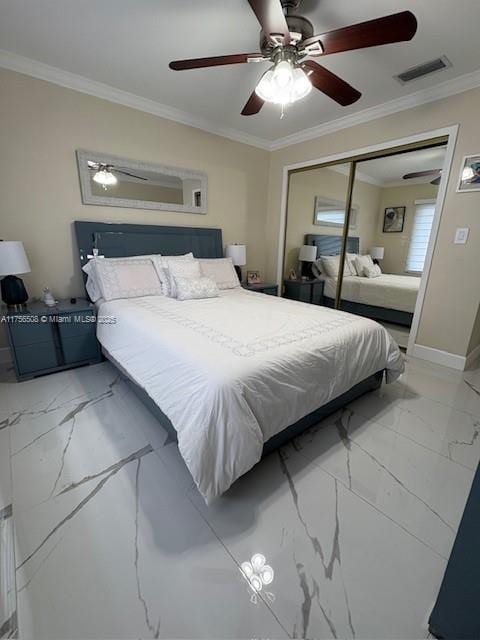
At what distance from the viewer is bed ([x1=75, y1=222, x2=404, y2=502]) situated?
4.16 feet

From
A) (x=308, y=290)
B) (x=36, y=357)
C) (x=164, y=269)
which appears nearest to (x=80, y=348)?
(x=36, y=357)

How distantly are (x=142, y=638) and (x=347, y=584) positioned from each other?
0.75 meters

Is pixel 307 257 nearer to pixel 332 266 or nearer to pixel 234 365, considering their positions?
pixel 332 266

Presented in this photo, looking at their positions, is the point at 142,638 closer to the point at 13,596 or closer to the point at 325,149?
the point at 13,596

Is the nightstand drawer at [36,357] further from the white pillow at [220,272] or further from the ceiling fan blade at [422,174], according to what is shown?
the ceiling fan blade at [422,174]

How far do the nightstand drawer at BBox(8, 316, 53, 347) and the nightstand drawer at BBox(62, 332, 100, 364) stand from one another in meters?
0.15

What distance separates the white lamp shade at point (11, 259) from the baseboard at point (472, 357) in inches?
167

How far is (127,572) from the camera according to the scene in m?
1.09

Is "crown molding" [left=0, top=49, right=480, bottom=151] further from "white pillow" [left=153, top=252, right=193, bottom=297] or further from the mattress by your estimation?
the mattress

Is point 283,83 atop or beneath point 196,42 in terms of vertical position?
beneath

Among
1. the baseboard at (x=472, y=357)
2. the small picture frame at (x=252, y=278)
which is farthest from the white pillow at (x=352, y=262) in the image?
the baseboard at (x=472, y=357)

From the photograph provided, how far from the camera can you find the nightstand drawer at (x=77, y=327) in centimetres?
252

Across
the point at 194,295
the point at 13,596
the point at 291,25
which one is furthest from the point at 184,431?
the point at 291,25

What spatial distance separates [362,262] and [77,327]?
344cm
